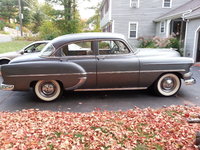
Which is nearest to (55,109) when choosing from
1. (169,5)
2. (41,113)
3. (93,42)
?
(41,113)

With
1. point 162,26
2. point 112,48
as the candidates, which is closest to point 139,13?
point 162,26

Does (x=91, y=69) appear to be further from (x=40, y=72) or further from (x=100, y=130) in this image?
(x=100, y=130)

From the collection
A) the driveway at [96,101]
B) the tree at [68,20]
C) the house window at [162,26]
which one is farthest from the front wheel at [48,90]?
the tree at [68,20]

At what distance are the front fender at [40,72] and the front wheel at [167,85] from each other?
2158mm

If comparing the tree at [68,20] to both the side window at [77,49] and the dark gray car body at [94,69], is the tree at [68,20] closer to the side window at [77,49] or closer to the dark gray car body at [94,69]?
the side window at [77,49]

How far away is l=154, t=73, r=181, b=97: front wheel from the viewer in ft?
16.6

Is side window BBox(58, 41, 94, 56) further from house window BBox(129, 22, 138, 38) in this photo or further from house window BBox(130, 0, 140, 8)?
house window BBox(130, 0, 140, 8)

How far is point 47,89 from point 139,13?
15207 mm

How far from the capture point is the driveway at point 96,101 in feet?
14.6

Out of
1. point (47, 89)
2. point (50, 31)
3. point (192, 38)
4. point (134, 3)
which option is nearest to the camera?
point (47, 89)

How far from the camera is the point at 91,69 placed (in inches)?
185

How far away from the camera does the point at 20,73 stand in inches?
177

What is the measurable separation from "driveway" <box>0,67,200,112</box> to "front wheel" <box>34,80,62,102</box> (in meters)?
0.16

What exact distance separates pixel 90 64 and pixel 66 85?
2.78ft
